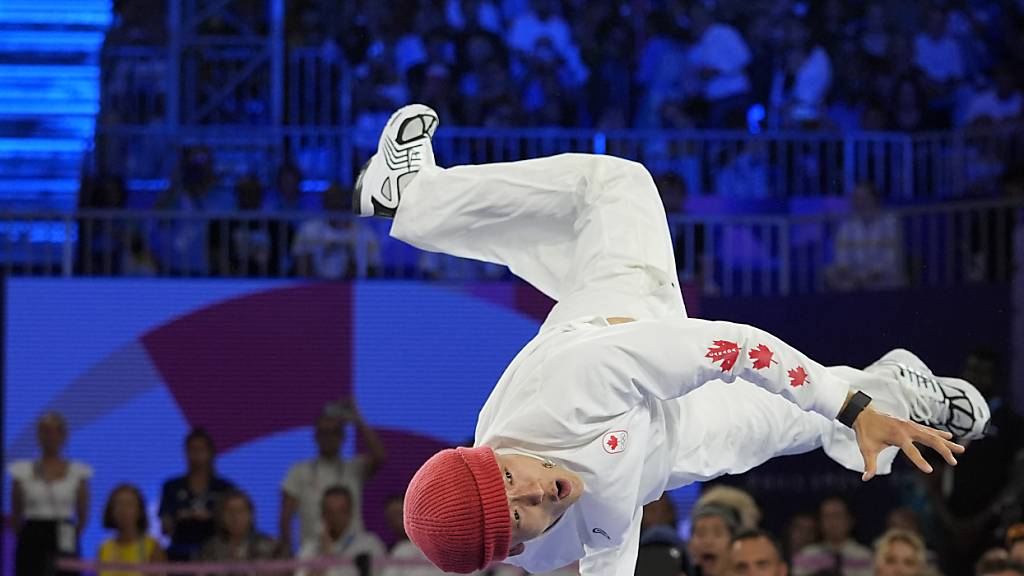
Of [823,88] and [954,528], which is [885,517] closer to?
[954,528]

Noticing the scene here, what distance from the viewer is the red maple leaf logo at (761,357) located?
176 inches

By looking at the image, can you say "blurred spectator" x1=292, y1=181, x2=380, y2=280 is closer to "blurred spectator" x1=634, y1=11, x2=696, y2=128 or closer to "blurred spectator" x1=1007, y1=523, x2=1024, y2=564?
"blurred spectator" x1=634, y1=11, x2=696, y2=128

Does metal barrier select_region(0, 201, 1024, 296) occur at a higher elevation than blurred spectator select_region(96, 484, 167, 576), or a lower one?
higher

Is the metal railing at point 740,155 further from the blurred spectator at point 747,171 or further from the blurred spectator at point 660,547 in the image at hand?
the blurred spectator at point 660,547

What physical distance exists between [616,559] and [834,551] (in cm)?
386

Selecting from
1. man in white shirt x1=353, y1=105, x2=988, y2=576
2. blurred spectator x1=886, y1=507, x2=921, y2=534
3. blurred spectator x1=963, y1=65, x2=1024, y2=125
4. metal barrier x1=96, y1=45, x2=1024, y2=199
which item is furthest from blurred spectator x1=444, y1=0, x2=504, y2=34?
man in white shirt x1=353, y1=105, x2=988, y2=576

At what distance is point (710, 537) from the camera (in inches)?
275

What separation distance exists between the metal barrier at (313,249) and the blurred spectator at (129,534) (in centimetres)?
201

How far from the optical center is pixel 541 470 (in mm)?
4371

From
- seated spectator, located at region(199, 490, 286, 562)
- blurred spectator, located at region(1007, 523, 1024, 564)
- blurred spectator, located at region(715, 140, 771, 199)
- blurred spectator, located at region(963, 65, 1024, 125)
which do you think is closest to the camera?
blurred spectator, located at region(1007, 523, 1024, 564)

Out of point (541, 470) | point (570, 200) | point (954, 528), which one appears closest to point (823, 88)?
point (954, 528)

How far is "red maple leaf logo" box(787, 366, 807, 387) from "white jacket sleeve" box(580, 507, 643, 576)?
2.19ft

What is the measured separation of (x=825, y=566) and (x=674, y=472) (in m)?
3.20

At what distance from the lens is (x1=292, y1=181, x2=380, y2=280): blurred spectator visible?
10469mm
